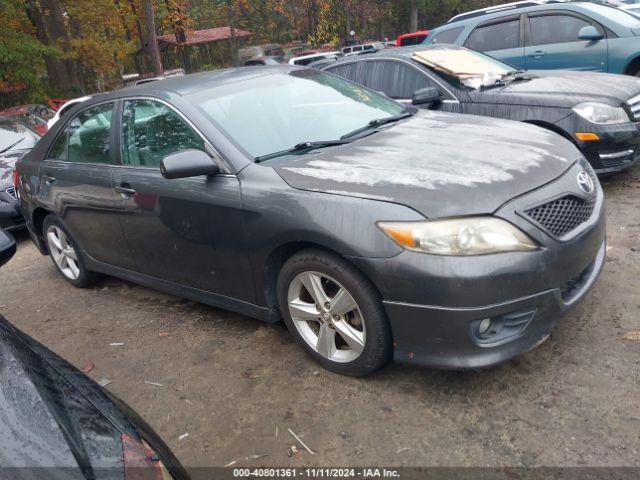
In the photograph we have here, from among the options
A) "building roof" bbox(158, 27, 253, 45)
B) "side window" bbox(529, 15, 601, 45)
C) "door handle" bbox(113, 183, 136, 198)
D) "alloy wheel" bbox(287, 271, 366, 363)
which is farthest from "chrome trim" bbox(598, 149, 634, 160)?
"building roof" bbox(158, 27, 253, 45)

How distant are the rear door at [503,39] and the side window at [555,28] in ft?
0.72

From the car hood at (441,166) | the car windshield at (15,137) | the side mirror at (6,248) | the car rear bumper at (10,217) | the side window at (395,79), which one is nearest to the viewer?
the side mirror at (6,248)

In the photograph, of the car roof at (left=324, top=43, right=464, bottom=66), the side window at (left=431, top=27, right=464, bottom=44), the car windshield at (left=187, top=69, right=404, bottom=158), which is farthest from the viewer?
the side window at (left=431, top=27, right=464, bottom=44)

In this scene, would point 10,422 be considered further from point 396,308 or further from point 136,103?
point 136,103

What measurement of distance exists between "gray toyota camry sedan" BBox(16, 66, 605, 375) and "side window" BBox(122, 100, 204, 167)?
0.5 inches

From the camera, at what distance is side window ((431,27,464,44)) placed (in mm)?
8281

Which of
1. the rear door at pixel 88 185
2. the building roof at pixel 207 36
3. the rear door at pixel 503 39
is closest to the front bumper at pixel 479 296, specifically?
the rear door at pixel 88 185

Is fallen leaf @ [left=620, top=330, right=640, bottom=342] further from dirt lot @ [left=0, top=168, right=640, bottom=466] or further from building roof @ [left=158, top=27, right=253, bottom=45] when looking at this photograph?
building roof @ [left=158, top=27, right=253, bottom=45]

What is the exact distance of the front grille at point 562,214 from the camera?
8.44ft

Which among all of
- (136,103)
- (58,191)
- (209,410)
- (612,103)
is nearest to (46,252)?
(58,191)

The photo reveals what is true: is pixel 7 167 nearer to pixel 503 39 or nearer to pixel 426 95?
pixel 426 95

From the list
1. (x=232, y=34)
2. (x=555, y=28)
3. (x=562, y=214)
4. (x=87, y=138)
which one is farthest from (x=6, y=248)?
(x=232, y=34)

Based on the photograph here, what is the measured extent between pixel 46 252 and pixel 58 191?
38.7 inches

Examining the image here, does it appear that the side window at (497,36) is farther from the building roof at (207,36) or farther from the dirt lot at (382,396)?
the building roof at (207,36)
